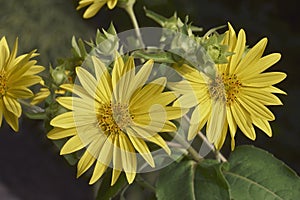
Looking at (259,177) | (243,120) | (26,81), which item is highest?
(26,81)

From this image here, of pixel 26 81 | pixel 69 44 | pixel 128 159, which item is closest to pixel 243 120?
pixel 128 159

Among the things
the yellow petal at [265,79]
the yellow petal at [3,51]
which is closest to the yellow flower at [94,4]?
the yellow petal at [3,51]

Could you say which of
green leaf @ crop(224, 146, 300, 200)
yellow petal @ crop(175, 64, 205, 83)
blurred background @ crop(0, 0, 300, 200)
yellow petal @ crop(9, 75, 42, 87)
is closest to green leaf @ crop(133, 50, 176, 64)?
yellow petal @ crop(175, 64, 205, 83)

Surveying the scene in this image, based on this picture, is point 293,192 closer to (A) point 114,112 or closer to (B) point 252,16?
(A) point 114,112

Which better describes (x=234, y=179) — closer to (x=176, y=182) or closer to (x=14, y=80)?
(x=176, y=182)

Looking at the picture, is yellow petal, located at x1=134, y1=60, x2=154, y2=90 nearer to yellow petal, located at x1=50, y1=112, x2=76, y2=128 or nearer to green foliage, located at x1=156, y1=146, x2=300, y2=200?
yellow petal, located at x1=50, y1=112, x2=76, y2=128

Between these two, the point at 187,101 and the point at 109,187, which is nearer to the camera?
the point at 187,101
